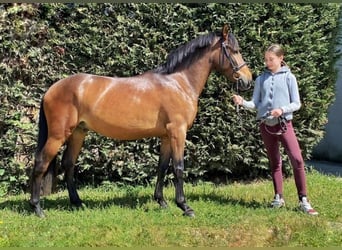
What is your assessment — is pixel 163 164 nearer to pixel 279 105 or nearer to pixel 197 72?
pixel 197 72

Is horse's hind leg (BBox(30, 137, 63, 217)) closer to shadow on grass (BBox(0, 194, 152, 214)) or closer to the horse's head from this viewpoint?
shadow on grass (BBox(0, 194, 152, 214))

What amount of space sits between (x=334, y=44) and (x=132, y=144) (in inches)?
141

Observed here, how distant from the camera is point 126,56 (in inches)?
270

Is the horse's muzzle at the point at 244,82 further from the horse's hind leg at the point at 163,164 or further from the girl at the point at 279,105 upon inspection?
the horse's hind leg at the point at 163,164

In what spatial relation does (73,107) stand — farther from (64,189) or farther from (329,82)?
(329,82)

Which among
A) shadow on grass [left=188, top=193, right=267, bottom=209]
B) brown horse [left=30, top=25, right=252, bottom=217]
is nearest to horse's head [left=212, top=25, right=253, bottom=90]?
brown horse [left=30, top=25, right=252, bottom=217]

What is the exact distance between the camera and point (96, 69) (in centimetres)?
692

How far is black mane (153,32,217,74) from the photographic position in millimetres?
5469

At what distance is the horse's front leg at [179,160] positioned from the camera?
524 cm

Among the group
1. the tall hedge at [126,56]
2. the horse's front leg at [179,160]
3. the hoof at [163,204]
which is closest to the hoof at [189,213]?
the horse's front leg at [179,160]

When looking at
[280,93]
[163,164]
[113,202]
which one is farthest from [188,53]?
[113,202]

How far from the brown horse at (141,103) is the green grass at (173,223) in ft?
1.05

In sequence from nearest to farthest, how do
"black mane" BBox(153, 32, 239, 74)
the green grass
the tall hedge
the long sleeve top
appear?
1. the green grass
2. the long sleeve top
3. "black mane" BBox(153, 32, 239, 74)
4. the tall hedge

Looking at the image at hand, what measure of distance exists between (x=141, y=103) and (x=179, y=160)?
75 cm
